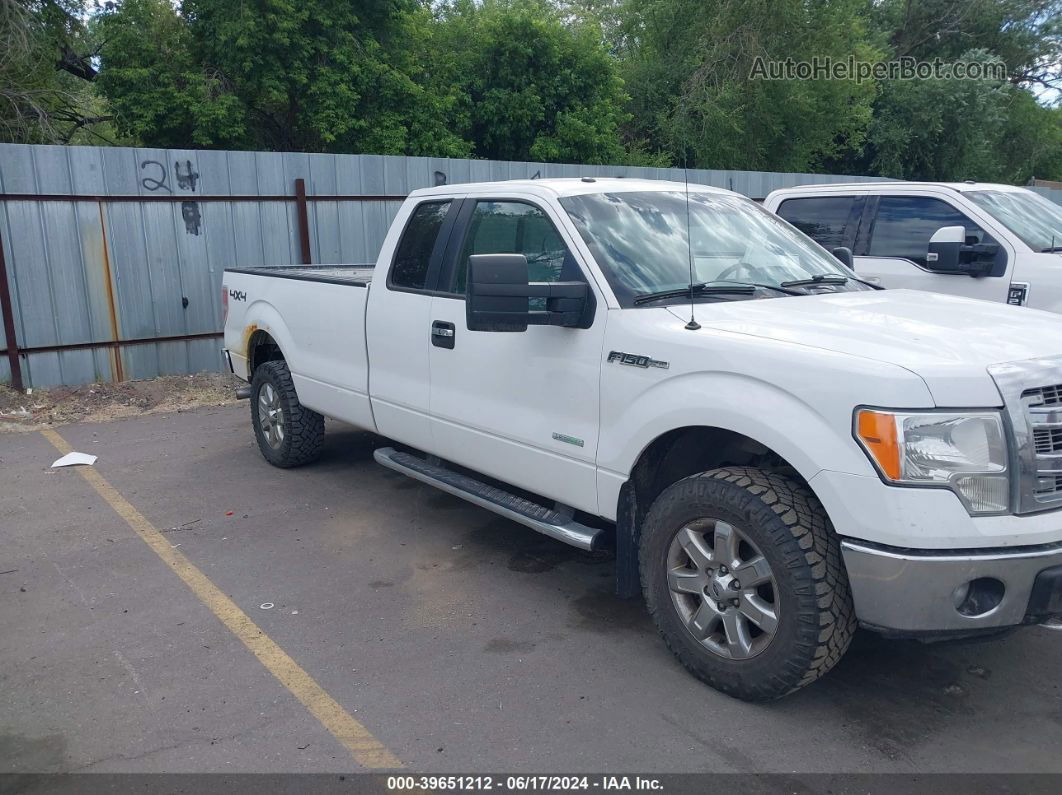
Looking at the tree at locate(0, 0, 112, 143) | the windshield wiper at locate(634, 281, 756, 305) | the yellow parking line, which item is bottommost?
the yellow parking line

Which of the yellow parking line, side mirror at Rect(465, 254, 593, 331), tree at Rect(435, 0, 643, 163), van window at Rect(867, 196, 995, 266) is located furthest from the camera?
→ tree at Rect(435, 0, 643, 163)

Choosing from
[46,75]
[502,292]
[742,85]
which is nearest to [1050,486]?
[502,292]

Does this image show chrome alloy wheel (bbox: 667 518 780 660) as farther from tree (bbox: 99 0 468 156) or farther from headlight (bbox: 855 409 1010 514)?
tree (bbox: 99 0 468 156)

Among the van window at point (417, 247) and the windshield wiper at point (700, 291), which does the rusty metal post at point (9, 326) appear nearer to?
the van window at point (417, 247)

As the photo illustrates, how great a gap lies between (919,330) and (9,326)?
27.6ft

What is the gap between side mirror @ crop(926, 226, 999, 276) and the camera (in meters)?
6.98

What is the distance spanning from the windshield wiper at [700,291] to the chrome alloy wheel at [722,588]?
107cm

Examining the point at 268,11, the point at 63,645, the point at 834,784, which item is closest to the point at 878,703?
the point at 834,784

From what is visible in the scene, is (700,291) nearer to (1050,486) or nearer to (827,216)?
(1050,486)

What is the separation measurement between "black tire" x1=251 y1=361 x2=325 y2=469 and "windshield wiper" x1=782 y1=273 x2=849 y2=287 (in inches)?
145

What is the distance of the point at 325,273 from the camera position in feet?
23.6

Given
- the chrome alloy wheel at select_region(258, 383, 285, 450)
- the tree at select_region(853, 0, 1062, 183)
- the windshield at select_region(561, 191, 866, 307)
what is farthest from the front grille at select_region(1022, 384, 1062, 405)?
the tree at select_region(853, 0, 1062, 183)

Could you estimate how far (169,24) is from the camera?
17.0 meters

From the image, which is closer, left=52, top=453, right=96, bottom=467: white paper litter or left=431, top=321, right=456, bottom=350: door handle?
left=431, top=321, right=456, bottom=350: door handle
